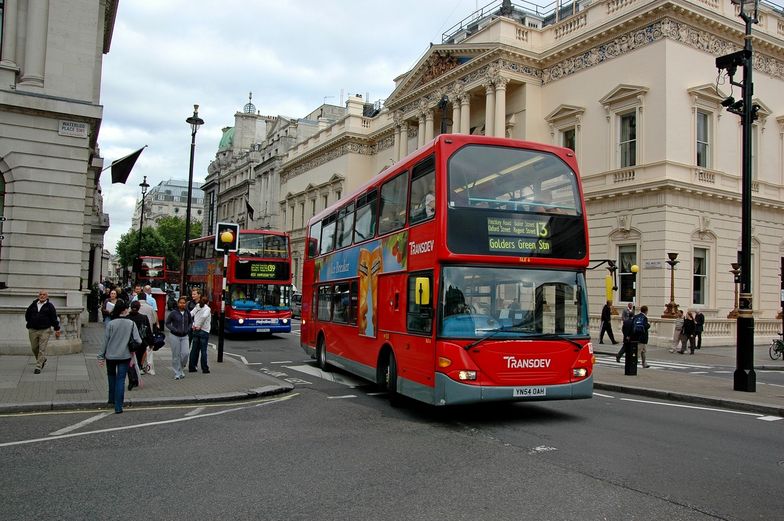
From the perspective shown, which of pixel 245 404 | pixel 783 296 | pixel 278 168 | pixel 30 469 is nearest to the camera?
pixel 30 469

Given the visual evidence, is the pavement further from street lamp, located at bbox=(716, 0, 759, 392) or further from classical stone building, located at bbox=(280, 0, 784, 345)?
classical stone building, located at bbox=(280, 0, 784, 345)

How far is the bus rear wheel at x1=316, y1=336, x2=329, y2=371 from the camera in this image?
15.9 m

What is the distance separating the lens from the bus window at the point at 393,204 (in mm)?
10692

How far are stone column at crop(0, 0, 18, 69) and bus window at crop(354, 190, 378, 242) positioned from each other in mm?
11116

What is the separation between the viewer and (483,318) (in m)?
8.99

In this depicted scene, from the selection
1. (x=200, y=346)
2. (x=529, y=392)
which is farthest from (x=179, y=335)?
(x=529, y=392)

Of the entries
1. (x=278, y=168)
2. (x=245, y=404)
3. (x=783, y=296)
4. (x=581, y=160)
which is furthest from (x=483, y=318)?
(x=278, y=168)

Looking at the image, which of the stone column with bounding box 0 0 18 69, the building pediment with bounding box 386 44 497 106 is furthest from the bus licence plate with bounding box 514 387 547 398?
the building pediment with bounding box 386 44 497 106

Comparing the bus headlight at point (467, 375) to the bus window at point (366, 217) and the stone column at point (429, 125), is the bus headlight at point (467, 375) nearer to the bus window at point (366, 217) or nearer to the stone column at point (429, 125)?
the bus window at point (366, 217)

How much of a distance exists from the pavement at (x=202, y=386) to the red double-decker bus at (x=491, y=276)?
3.85 meters

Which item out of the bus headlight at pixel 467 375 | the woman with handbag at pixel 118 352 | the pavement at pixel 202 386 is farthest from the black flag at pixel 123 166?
the bus headlight at pixel 467 375

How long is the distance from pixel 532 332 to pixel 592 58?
25218 millimetres

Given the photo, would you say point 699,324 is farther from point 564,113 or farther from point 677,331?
point 564,113

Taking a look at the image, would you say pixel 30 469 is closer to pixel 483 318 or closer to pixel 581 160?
pixel 483 318
